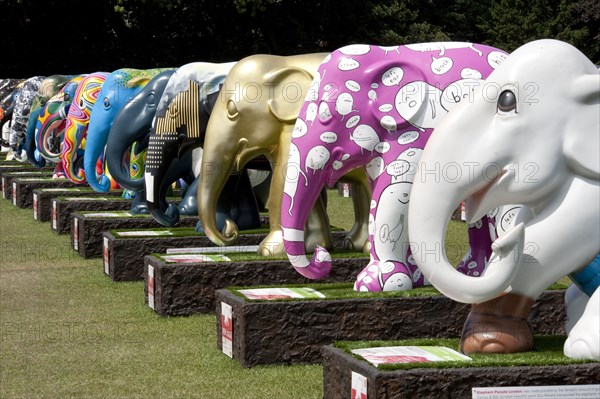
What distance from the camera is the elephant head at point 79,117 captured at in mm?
12516

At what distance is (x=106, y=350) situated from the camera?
6.76m

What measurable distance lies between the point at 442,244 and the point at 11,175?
13.4 meters

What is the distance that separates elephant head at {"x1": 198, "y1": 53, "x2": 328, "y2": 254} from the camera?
25.6ft

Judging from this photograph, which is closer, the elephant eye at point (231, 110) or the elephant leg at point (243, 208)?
the elephant eye at point (231, 110)

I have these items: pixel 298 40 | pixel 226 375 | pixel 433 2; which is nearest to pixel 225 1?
pixel 298 40

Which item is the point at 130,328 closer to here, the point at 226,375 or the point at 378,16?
the point at 226,375

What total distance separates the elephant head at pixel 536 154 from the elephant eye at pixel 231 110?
120 inches

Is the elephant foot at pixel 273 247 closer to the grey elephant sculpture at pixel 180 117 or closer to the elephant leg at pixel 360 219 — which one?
the elephant leg at pixel 360 219

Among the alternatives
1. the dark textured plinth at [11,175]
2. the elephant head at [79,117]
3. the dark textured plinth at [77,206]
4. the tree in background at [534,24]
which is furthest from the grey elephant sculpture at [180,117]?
the tree in background at [534,24]

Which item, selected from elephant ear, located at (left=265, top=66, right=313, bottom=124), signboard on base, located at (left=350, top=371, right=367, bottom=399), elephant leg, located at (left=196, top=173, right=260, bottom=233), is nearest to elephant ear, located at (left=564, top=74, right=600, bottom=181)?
signboard on base, located at (left=350, top=371, right=367, bottom=399)

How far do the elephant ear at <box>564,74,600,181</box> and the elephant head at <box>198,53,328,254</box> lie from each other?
10.5 ft

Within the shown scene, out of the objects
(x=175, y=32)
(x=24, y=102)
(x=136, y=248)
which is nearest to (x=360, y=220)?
(x=136, y=248)

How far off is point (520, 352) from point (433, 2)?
29.9m

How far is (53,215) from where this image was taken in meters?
13.0
